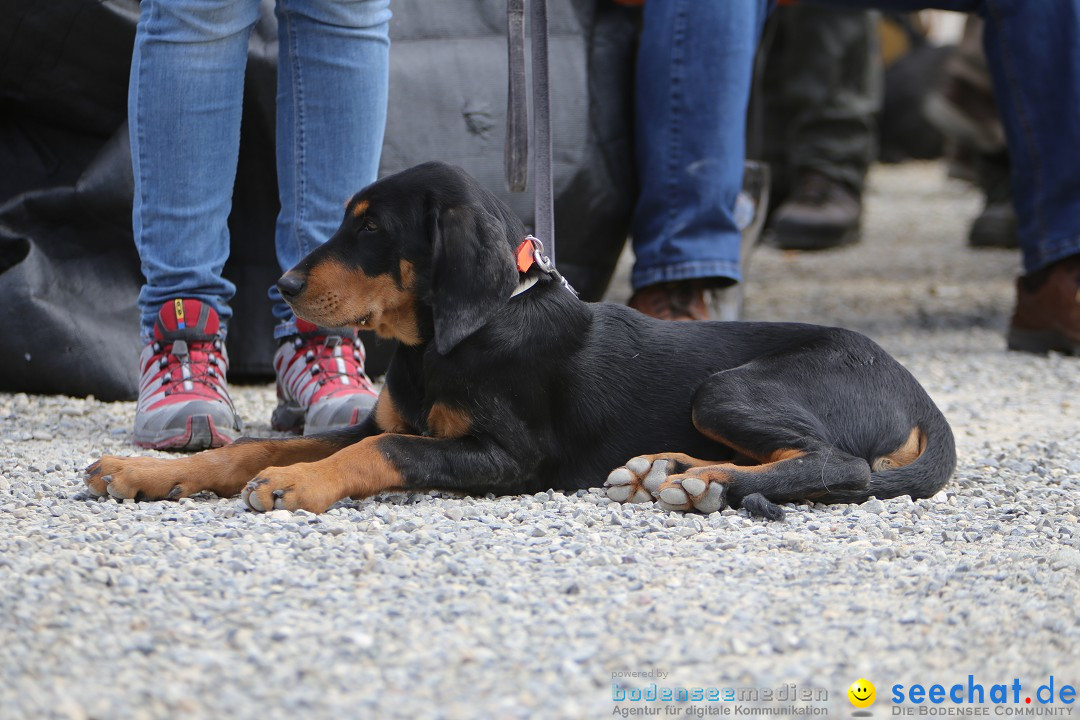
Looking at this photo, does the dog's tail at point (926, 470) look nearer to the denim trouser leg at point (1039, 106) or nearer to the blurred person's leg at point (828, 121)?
the denim trouser leg at point (1039, 106)

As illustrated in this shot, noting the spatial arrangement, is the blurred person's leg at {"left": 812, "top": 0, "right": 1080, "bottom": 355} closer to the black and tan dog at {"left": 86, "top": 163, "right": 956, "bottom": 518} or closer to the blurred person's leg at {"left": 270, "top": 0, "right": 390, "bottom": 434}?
the black and tan dog at {"left": 86, "top": 163, "right": 956, "bottom": 518}

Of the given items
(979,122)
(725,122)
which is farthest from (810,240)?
(725,122)

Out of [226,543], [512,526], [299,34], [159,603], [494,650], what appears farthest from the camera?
[299,34]

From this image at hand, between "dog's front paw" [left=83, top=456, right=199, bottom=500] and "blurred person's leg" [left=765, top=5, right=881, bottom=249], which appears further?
"blurred person's leg" [left=765, top=5, right=881, bottom=249]

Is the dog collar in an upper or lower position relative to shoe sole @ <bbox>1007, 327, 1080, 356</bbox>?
upper

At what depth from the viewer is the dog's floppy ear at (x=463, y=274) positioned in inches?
108

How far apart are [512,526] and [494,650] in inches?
27.5

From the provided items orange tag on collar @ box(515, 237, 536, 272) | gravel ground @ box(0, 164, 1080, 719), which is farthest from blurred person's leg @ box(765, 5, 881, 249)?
orange tag on collar @ box(515, 237, 536, 272)

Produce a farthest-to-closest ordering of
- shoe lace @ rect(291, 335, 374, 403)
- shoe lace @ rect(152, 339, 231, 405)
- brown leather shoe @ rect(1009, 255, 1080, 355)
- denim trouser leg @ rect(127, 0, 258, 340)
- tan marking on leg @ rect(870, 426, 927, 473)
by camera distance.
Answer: brown leather shoe @ rect(1009, 255, 1080, 355) → shoe lace @ rect(291, 335, 374, 403) → shoe lace @ rect(152, 339, 231, 405) → denim trouser leg @ rect(127, 0, 258, 340) → tan marking on leg @ rect(870, 426, 927, 473)

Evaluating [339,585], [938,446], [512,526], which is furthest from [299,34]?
[938,446]

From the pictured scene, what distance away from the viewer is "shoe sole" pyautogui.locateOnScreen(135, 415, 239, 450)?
3281mm

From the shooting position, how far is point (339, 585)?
2184 millimetres

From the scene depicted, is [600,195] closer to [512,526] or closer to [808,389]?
[808,389]

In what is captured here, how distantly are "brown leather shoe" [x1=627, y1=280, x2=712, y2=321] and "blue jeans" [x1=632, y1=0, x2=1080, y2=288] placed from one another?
70mm
